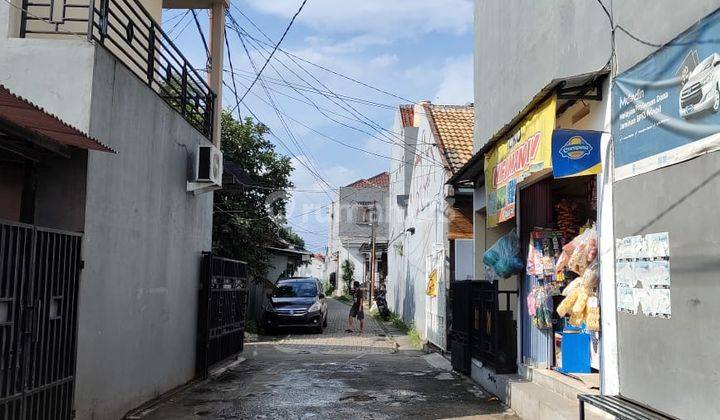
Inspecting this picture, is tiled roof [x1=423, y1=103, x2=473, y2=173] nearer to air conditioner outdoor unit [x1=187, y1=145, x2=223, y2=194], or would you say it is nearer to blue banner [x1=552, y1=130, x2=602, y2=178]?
air conditioner outdoor unit [x1=187, y1=145, x2=223, y2=194]

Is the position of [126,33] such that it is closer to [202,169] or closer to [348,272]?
[202,169]

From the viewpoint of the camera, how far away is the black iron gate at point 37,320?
190 inches

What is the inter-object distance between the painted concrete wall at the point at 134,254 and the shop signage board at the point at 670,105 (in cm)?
501

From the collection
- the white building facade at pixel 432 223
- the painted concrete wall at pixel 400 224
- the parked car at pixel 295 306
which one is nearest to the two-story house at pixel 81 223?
the white building facade at pixel 432 223

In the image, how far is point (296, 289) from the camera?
2003 cm

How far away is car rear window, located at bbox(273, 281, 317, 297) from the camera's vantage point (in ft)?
64.8

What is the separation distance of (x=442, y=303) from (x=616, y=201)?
320 inches

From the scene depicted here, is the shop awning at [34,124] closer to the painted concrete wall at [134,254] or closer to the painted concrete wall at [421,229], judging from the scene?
the painted concrete wall at [134,254]

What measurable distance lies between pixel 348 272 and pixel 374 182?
8.82 metres

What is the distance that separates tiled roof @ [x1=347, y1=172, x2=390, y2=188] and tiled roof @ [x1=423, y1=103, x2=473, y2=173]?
30.5 metres

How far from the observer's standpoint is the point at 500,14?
10102mm

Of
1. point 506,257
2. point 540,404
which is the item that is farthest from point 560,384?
point 506,257

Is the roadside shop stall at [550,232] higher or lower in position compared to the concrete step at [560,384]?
higher

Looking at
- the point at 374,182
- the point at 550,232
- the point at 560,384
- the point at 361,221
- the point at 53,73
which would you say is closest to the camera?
the point at 53,73
